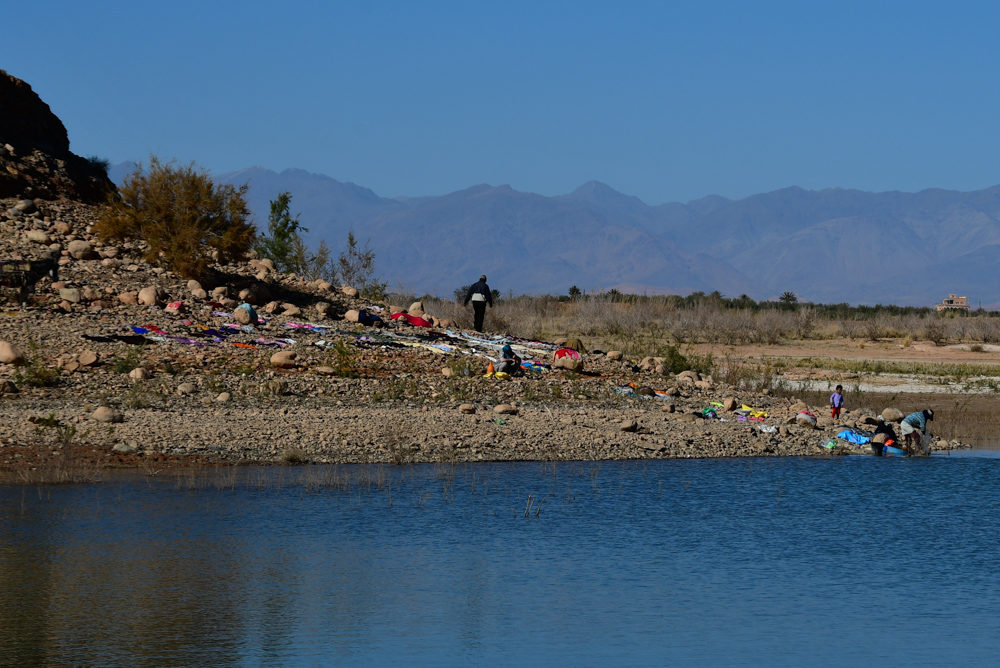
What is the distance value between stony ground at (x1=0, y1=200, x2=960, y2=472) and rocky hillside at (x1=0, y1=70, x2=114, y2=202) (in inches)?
66.5

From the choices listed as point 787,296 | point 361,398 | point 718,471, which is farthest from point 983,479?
point 787,296

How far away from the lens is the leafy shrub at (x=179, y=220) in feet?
87.8

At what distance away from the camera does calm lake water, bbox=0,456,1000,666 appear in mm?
7930

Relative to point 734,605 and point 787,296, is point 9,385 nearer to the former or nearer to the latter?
point 734,605

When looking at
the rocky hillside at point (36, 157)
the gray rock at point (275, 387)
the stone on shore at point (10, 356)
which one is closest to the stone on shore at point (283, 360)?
the gray rock at point (275, 387)

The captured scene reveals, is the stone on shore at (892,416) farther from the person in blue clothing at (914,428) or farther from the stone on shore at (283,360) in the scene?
the stone on shore at (283,360)

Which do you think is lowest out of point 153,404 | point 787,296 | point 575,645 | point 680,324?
point 575,645

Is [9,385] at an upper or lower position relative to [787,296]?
lower

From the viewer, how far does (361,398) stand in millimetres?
19922

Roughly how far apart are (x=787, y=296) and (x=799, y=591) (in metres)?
85.6

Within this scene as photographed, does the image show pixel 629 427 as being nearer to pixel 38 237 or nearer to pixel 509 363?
pixel 509 363

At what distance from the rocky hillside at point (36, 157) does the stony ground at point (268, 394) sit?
1690 mm

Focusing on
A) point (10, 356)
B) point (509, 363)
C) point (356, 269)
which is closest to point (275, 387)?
point (10, 356)

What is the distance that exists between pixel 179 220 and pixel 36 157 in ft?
20.6
